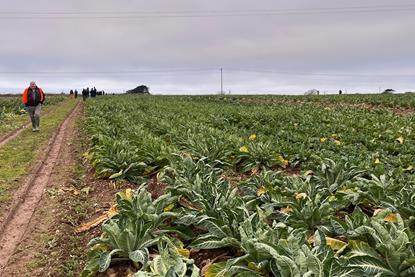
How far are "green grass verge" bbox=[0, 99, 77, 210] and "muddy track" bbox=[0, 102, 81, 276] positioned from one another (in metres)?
0.21

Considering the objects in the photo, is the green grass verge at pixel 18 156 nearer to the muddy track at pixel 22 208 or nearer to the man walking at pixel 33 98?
the muddy track at pixel 22 208

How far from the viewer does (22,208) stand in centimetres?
677

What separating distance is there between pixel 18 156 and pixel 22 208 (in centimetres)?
500

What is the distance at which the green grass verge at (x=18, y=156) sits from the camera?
8.10 m

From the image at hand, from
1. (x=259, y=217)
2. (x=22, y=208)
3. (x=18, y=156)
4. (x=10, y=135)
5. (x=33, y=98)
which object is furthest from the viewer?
(x=33, y=98)

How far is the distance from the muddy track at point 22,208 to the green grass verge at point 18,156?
0.68 ft

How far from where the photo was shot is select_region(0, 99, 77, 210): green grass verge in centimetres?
810

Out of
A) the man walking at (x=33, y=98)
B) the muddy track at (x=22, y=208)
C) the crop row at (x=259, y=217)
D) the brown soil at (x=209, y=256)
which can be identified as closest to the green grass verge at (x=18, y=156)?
the muddy track at (x=22, y=208)

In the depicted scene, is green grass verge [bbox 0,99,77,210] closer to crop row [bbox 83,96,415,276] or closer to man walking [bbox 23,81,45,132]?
man walking [bbox 23,81,45,132]

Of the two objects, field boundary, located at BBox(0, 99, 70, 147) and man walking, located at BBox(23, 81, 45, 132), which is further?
man walking, located at BBox(23, 81, 45, 132)

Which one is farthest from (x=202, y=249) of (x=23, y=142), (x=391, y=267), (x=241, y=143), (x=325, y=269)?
(x=23, y=142)

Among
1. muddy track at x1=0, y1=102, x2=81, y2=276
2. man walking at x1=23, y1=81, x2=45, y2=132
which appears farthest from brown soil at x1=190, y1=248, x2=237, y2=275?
man walking at x1=23, y1=81, x2=45, y2=132

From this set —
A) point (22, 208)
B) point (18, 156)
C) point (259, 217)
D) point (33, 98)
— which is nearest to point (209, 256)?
point (259, 217)

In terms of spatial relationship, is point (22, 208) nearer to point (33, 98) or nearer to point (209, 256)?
point (209, 256)
